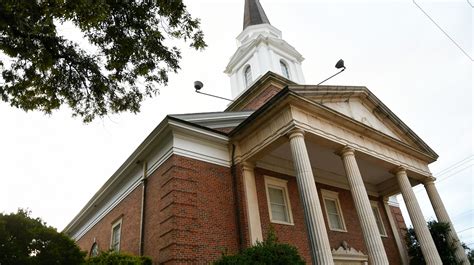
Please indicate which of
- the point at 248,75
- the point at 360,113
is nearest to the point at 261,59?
the point at 248,75

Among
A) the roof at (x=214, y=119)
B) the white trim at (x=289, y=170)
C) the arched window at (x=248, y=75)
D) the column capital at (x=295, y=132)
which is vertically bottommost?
the column capital at (x=295, y=132)

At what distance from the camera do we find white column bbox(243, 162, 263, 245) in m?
11.0

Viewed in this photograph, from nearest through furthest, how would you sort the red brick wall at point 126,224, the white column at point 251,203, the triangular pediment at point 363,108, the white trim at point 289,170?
the white column at point 251,203 → the triangular pediment at point 363,108 → the red brick wall at point 126,224 → the white trim at point 289,170

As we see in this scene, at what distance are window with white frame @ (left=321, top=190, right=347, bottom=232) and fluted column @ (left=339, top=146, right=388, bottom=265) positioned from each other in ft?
13.0

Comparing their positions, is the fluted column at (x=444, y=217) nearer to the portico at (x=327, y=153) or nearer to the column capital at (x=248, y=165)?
the portico at (x=327, y=153)

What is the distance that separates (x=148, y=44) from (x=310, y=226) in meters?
6.36

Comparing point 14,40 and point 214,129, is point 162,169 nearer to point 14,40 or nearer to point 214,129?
point 214,129

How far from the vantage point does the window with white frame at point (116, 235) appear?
1452cm

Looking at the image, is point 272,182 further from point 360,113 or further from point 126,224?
point 126,224

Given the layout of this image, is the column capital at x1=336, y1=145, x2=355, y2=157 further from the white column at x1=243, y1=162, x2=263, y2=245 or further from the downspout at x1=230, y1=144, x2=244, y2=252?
the downspout at x1=230, y1=144, x2=244, y2=252


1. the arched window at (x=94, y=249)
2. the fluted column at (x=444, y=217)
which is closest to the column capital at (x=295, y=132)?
the fluted column at (x=444, y=217)

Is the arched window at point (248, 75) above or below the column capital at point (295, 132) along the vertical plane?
above

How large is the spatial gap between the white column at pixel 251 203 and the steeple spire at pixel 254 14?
53.1 ft

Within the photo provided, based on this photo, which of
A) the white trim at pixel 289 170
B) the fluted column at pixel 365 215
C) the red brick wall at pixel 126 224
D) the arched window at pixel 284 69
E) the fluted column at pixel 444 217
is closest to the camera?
the fluted column at pixel 365 215
